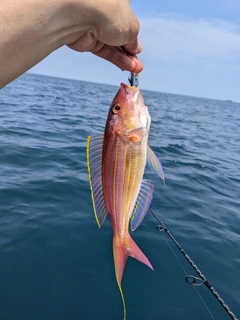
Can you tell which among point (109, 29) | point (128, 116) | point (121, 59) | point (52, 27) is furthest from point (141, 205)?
point (52, 27)

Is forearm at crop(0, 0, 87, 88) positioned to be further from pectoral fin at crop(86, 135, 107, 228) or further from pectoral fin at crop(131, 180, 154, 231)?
pectoral fin at crop(131, 180, 154, 231)

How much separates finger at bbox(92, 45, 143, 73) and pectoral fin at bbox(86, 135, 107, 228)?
66 cm

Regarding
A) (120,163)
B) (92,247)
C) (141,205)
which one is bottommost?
(92,247)

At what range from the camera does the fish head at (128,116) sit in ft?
7.62

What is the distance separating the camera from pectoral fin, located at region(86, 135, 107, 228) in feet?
7.62

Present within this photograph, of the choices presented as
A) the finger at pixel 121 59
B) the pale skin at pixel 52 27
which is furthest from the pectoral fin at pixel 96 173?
the pale skin at pixel 52 27

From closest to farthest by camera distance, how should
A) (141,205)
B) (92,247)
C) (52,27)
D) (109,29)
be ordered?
(52,27)
(109,29)
(141,205)
(92,247)

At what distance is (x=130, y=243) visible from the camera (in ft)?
7.84

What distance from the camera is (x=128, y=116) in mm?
2359

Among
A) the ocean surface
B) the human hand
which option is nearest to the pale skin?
the human hand

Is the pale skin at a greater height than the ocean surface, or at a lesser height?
greater

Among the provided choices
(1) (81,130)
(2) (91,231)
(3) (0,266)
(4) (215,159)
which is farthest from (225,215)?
(1) (81,130)

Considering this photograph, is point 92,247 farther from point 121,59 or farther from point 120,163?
point 121,59

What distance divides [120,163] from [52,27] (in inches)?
46.9
